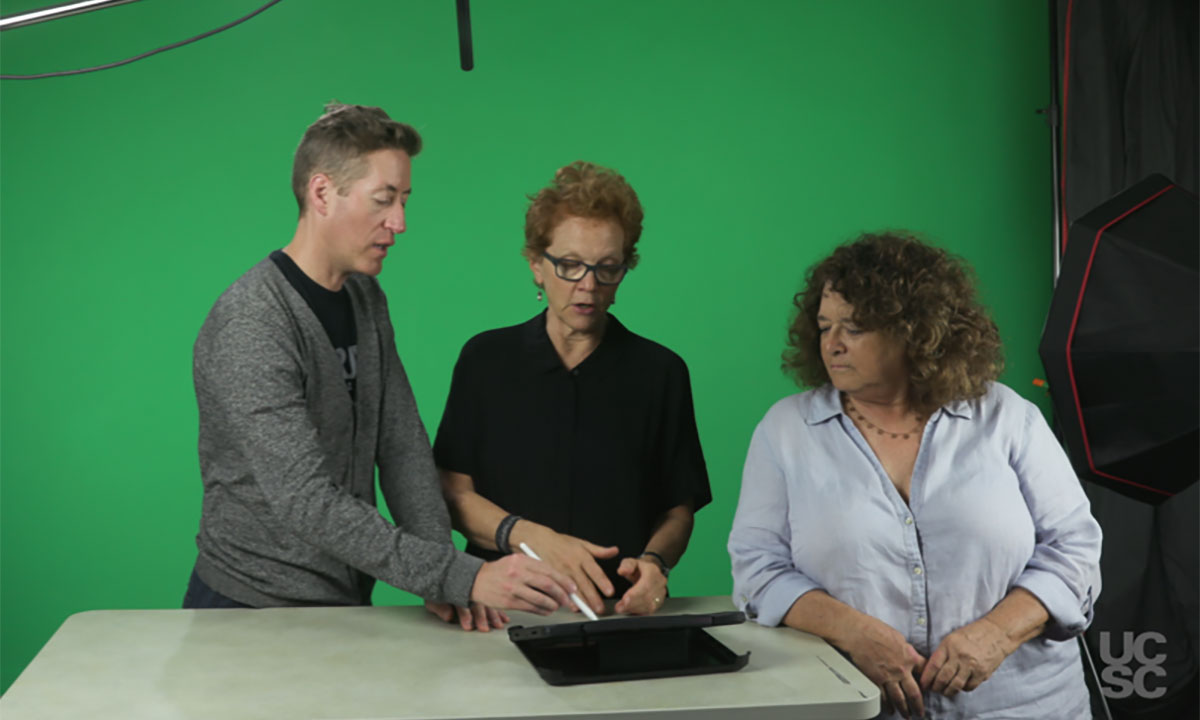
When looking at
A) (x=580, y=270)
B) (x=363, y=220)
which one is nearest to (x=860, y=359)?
(x=580, y=270)

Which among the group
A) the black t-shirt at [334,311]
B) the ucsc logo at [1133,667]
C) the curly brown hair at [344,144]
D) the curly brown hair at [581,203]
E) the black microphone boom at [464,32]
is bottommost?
the ucsc logo at [1133,667]

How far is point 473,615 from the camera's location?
180cm

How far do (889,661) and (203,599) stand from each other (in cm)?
117

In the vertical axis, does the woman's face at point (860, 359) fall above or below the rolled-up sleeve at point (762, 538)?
above

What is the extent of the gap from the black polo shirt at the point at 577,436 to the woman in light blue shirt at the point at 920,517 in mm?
308

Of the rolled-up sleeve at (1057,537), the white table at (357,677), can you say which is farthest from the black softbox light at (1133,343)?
the white table at (357,677)

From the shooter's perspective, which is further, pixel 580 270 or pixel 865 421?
pixel 580 270

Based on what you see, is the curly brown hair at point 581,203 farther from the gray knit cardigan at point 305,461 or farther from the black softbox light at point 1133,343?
the black softbox light at point 1133,343

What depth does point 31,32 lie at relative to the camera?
3520 millimetres

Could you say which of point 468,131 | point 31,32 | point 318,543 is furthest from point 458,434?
point 31,32

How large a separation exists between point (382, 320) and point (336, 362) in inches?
8.0

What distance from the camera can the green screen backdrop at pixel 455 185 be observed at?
139 inches

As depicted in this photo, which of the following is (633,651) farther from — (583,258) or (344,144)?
(344,144)

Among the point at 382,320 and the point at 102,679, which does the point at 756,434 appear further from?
the point at 102,679
